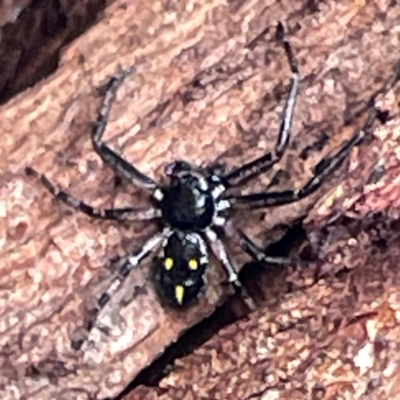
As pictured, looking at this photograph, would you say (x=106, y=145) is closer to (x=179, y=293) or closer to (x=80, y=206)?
(x=80, y=206)

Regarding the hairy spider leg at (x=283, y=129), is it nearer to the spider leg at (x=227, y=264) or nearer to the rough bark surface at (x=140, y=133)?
the rough bark surface at (x=140, y=133)

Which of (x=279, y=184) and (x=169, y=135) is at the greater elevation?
(x=169, y=135)

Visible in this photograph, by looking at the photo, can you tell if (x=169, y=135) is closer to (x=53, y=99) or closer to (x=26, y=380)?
(x=53, y=99)

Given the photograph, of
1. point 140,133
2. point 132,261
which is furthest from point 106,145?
point 132,261

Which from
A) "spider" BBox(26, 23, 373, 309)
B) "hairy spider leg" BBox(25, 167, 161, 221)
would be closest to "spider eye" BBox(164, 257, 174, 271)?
"spider" BBox(26, 23, 373, 309)

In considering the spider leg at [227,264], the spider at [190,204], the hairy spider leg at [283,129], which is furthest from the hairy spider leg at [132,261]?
the hairy spider leg at [283,129]

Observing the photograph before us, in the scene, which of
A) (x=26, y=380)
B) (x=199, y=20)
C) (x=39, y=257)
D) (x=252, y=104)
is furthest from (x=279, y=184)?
(x=26, y=380)
